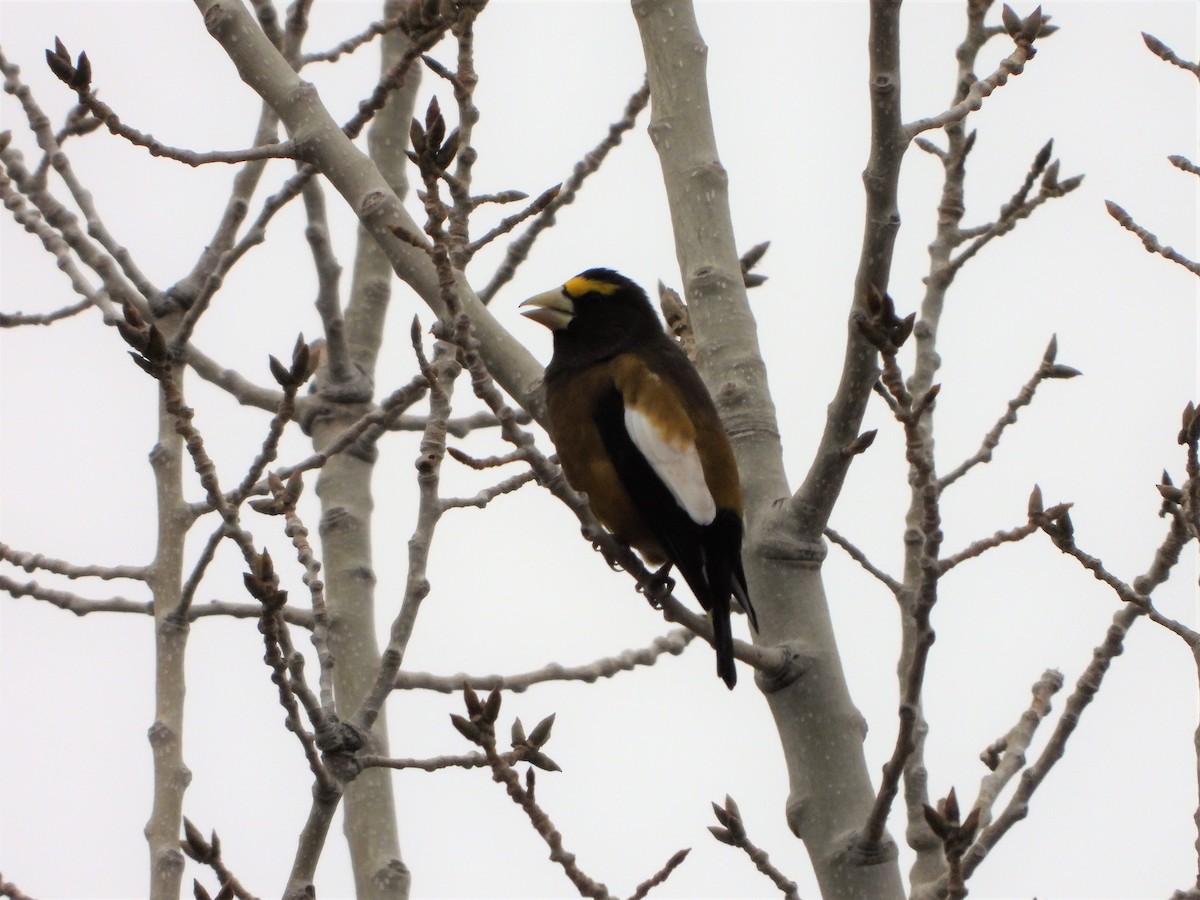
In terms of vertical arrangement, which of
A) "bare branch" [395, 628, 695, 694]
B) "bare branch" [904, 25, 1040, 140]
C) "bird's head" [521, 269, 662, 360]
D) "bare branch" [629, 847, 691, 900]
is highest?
"bird's head" [521, 269, 662, 360]

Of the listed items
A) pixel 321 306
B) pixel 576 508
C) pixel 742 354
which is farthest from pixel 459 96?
pixel 321 306

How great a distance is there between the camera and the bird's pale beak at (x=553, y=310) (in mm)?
5352

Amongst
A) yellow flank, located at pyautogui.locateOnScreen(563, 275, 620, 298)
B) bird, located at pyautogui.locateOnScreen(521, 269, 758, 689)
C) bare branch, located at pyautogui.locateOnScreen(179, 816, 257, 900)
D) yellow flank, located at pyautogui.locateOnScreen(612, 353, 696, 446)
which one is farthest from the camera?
yellow flank, located at pyautogui.locateOnScreen(563, 275, 620, 298)

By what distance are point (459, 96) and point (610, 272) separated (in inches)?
92.0

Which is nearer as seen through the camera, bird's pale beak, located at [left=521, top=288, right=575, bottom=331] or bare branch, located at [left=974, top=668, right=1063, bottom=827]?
bare branch, located at [left=974, top=668, right=1063, bottom=827]

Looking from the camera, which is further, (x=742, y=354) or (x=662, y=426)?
(x=662, y=426)

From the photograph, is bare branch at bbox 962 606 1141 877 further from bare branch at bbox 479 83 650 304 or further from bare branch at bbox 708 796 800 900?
bare branch at bbox 479 83 650 304

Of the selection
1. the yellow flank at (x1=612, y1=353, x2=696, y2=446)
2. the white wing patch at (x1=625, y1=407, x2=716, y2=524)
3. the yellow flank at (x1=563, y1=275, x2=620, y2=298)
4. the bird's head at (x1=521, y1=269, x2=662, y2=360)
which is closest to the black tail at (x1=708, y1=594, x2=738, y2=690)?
the white wing patch at (x1=625, y1=407, x2=716, y2=524)

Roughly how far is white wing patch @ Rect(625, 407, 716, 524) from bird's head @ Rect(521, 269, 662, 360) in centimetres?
45

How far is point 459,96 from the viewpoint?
10.8 ft

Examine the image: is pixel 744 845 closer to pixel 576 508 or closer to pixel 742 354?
pixel 576 508

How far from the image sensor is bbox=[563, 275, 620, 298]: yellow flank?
544 centimetres

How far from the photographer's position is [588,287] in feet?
17.9

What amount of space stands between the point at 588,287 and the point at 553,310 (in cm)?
17
